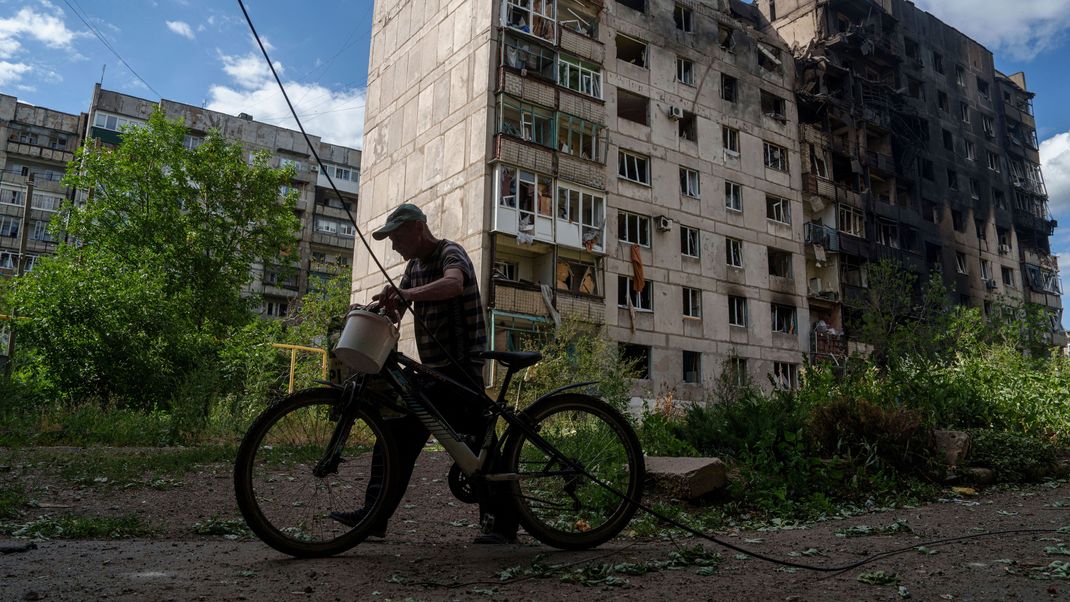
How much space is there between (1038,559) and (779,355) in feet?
96.5

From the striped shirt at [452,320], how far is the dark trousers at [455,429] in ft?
0.40

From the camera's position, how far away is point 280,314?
176ft

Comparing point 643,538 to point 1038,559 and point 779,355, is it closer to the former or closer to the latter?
point 1038,559

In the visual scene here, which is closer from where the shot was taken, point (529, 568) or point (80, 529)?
point (529, 568)

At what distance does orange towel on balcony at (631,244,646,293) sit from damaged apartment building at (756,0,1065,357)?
1038 centimetres

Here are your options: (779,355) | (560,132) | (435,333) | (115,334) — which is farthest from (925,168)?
(435,333)

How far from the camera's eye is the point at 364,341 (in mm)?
3807

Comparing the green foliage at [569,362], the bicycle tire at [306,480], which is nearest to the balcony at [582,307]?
the green foliage at [569,362]

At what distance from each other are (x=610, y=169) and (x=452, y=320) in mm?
25081

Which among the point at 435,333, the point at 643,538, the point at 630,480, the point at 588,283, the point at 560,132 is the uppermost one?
the point at 560,132

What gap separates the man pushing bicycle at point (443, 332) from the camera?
165 inches

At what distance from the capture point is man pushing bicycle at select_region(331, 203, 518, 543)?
4195 mm

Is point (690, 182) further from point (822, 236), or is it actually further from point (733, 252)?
point (822, 236)

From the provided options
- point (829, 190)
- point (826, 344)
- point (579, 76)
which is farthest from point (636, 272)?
point (829, 190)
